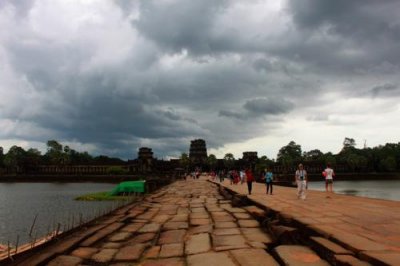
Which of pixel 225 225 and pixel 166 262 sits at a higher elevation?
pixel 225 225

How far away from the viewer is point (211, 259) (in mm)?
6855

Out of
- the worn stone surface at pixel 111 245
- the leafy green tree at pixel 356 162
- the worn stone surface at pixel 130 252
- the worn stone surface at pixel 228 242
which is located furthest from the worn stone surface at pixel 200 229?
the leafy green tree at pixel 356 162

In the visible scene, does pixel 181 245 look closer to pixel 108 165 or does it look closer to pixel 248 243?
pixel 248 243

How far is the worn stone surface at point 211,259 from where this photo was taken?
6583mm

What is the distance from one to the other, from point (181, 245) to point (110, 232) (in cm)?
277

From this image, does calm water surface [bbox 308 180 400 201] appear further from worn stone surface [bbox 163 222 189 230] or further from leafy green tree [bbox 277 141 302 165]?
leafy green tree [bbox 277 141 302 165]

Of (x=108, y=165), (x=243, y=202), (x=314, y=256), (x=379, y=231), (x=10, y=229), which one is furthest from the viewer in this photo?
(x=108, y=165)

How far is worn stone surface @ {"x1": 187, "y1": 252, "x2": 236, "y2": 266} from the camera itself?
6.58 metres

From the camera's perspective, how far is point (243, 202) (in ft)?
53.2

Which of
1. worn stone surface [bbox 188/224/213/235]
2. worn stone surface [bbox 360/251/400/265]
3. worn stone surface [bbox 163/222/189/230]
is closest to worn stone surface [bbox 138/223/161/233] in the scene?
worn stone surface [bbox 163/222/189/230]

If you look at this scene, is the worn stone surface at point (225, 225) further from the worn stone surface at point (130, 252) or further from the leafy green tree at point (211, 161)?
the leafy green tree at point (211, 161)

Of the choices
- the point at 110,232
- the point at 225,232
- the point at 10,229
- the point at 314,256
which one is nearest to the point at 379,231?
the point at 314,256

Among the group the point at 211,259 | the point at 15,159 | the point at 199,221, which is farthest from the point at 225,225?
the point at 15,159

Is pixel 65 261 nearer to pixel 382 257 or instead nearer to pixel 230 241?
pixel 230 241
